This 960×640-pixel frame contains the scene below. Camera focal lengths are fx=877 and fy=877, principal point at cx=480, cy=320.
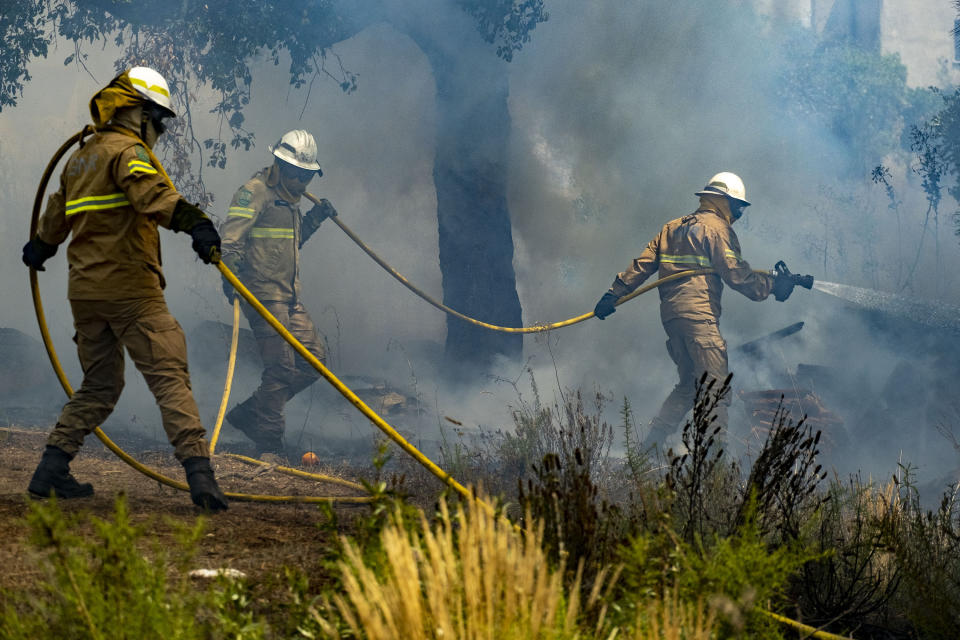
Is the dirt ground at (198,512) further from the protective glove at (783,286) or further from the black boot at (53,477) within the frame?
the protective glove at (783,286)

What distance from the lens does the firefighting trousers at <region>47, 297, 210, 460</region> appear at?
12.2ft

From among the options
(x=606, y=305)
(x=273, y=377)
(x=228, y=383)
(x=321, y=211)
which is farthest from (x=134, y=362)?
(x=606, y=305)

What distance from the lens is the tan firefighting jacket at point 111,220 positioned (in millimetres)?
3525

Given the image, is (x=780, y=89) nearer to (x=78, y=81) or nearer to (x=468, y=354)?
(x=468, y=354)

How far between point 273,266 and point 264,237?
0.25 m

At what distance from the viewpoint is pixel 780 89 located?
1549 cm

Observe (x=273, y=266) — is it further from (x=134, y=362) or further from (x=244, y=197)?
(x=134, y=362)

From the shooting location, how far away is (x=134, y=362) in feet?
12.4

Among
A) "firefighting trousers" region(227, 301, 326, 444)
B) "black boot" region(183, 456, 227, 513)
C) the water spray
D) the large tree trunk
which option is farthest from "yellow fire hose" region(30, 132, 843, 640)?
the water spray

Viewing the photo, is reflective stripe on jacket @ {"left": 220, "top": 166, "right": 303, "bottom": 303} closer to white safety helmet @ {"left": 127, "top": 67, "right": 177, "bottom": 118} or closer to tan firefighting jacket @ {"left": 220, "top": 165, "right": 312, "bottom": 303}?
tan firefighting jacket @ {"left": 220, "top": 165, "right": 312, "bottom": 303}

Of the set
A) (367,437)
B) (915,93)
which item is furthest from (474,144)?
(915,93)

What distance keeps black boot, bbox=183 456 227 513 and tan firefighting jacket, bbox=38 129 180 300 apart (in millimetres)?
746

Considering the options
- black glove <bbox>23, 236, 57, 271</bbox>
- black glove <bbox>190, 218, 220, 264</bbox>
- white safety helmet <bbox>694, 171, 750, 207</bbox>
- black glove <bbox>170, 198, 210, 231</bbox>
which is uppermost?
white safety helmet <bbox>694, 171, 750, 207</bbox>

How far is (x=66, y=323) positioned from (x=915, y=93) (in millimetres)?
15892
